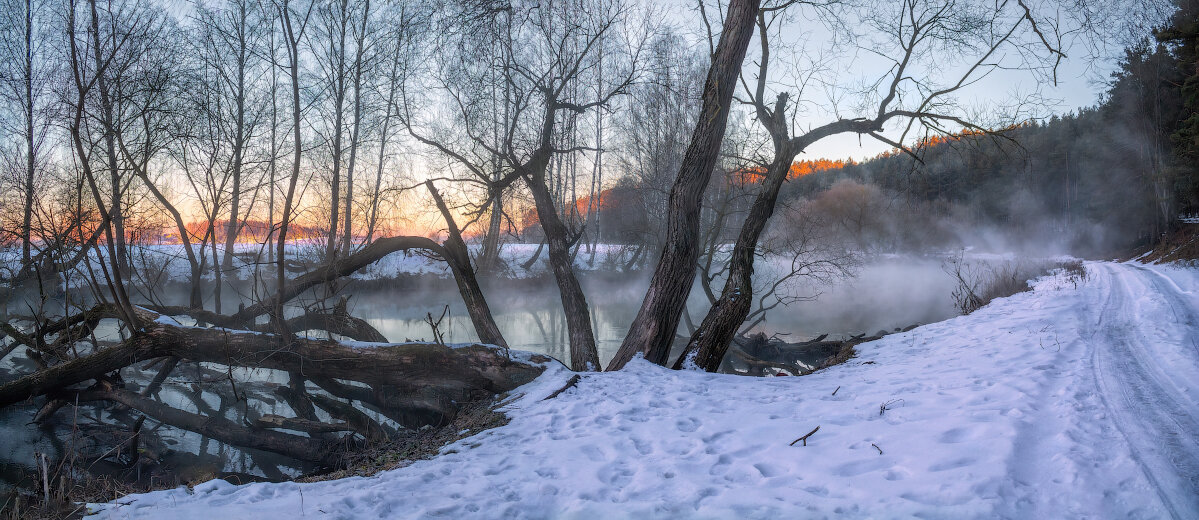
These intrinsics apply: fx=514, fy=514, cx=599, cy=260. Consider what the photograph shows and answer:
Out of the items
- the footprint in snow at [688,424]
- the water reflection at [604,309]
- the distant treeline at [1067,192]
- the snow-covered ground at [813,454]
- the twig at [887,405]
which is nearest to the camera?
the snow-covered ground at [813,454]

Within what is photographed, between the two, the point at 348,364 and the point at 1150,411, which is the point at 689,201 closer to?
the point at 1150,411

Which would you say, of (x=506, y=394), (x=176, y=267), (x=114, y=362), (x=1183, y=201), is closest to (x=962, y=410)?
(x=506, y=394)

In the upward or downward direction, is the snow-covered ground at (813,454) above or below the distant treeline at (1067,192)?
below

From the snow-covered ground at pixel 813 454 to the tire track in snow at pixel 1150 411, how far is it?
2 centimetres

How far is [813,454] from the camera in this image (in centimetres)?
271

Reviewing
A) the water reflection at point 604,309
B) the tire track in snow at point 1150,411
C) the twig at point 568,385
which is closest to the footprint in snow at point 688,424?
the twig at point 568,385

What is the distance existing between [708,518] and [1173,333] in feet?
23.7

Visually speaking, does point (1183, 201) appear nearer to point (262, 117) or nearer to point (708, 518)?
point (708, 518)

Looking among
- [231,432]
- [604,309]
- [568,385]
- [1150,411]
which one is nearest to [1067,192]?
[604,309]

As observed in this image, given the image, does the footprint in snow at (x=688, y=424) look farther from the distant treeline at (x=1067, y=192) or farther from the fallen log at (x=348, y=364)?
the distant treeline at (x=1067, y=192)

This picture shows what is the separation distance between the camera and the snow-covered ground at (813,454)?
7.09ft

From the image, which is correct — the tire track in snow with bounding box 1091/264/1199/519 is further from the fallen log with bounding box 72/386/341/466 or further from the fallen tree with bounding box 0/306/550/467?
the fallen log with bounding box 72/386/341/466

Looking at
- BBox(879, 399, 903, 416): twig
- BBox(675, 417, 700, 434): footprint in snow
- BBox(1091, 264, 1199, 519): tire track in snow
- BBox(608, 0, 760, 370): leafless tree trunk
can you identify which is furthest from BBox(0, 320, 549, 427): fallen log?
BBox(1091, 264, 1199, 519): tire track in snow

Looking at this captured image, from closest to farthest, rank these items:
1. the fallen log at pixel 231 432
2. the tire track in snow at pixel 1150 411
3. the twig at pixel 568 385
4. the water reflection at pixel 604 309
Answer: the tire track in snow at pixel 1150 411 < the twig at pixel 568 385 < the fallen log at pixel 231 432 < the water reflection at pixel 604 309
